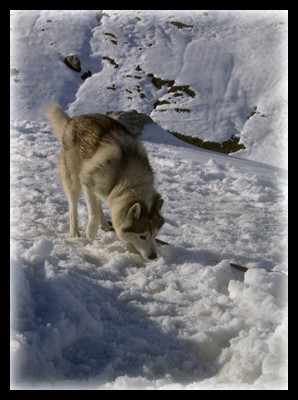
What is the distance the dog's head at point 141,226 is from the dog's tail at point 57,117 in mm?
2197

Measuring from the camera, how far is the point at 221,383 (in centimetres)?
324

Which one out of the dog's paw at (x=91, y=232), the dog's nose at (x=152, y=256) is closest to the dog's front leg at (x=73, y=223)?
the dog's paw at (x=91, y=232)

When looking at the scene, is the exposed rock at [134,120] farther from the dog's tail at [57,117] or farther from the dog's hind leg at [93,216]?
the dog's hind leg at [93,216]

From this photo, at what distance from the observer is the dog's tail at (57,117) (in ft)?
23.8

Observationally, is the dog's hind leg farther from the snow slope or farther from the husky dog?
the snow slope

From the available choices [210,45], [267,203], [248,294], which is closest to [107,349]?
[248,294]

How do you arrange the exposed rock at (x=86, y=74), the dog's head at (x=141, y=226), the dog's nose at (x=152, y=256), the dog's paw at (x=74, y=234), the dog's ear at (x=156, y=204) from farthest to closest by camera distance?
the exposed rock at (x=86, y=74)
the dog's paw at (x=74, y=234)
the dog's ear at (x=156, y=204)
the dog's head at (x=141, y=226)
the dog's nose at (x=152, y=256)

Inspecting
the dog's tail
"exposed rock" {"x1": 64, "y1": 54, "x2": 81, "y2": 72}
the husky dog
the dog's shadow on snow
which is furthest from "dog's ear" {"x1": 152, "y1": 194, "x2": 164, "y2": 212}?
"exposed rock" {"x1": 64, "y1": 54, "x2": 81, "y2": 72}

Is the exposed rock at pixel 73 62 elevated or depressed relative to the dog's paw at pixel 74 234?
elevated

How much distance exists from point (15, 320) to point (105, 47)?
27.5m

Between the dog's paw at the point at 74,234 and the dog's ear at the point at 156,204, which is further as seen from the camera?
the dog's paw at the point at 74,234

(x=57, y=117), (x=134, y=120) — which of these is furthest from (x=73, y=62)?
(x=57, y=117)

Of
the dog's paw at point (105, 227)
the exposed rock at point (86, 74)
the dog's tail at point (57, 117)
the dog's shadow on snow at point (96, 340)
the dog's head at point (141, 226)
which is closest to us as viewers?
the dog's shadow on snow at point (96, 340)
